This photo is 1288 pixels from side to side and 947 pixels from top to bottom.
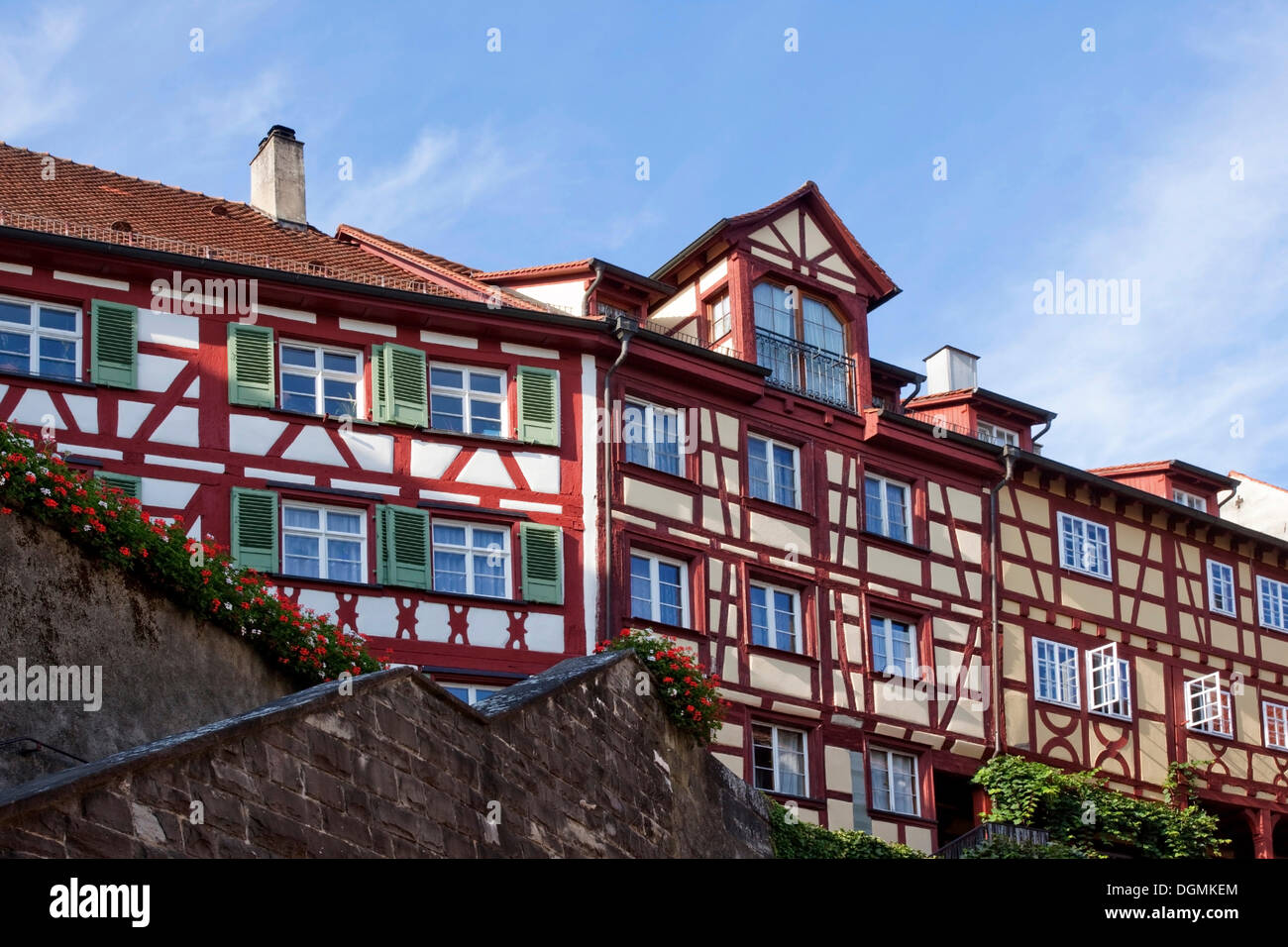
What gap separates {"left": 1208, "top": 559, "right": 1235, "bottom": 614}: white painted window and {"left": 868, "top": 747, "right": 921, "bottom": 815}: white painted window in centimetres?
873

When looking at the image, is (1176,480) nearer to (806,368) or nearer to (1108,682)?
(1108,682)

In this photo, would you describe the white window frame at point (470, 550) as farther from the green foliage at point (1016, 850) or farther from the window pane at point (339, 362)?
the green foliage at point (1016, 850)

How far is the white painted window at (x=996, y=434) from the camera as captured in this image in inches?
1380

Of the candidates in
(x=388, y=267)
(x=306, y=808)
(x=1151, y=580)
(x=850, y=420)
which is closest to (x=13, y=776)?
(x=306, y=808)

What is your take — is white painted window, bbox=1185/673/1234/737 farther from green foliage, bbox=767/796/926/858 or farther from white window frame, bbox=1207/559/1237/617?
green foliage, bbox=767/796/926/858

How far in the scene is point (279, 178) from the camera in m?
31.5

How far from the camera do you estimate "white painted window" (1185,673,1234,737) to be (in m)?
34.6

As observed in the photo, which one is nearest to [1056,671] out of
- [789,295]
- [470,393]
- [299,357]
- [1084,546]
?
[1084,546]

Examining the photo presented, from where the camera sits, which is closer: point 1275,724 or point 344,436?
point 344,436

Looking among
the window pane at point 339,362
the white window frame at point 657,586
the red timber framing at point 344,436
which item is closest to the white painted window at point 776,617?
the white window frame at point 657,586

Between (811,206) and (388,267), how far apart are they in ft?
21.9

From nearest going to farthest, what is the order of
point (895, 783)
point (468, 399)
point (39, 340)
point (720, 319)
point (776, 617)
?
point (39, 340)
point (468, 399)
point (776, 617)
point (895, 783)
point (720, 319)

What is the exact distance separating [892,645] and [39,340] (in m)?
12.6
